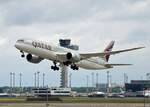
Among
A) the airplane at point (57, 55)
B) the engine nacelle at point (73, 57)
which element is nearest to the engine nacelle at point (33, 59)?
the airplane at point (57, 55)

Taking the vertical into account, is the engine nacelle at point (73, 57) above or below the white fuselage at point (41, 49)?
below

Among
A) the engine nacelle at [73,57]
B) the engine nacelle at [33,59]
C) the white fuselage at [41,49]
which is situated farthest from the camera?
the engine nacelle at [33,59]

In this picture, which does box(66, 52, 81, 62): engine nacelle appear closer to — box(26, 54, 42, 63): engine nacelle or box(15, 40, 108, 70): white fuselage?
box(15, 40, 108, 70): white fuselage

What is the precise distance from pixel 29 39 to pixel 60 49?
849cm

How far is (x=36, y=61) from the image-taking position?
95688 millimetres

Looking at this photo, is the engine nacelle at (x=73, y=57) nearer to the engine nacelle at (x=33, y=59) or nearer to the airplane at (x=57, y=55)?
the airplane at (x=57, y=55)

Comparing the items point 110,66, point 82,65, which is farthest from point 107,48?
point 82,65

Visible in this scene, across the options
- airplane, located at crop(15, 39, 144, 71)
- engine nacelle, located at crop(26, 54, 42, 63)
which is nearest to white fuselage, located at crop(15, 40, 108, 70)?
airplane, located at crop(15, 39, 144, 71)

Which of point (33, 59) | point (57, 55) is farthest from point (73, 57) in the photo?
point (33, 59)

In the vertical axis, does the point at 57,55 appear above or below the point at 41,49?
below

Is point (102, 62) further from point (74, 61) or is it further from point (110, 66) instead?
point (74, 61)

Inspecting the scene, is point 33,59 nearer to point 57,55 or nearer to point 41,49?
point 57,55

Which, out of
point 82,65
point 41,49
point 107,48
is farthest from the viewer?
point 107,48

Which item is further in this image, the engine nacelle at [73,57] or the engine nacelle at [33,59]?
the engine nacelle at [33,59]
